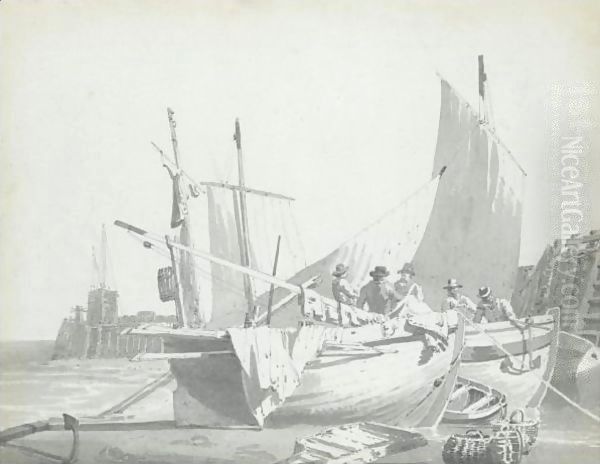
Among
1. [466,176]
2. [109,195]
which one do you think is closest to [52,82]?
[109,195]

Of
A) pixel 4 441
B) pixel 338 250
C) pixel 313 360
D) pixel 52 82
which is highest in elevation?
pixel 52 82

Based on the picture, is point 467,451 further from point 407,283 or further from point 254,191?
Result: point 254,191

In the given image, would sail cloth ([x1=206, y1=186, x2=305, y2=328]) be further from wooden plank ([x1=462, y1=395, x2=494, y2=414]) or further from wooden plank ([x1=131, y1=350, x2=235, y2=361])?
wooden plank ([x1=462, y1=395, x2=494, y2=414])

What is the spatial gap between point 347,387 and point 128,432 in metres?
1.22

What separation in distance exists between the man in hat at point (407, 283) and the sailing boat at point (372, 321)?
46 mm

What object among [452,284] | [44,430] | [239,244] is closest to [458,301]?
[452,284]

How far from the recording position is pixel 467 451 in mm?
3889

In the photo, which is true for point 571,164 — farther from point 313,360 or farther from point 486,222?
point 313,360

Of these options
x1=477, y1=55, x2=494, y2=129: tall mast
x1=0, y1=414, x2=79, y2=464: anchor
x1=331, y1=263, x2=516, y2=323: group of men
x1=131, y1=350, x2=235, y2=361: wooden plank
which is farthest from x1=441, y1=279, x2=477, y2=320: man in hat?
x1=0, y1=414, x2=79, y2=464: anchor

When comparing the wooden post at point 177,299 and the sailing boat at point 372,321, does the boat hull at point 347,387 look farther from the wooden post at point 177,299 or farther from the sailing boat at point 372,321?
the wooden post at point 177,299

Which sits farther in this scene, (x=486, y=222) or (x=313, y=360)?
(x=486, y=222)

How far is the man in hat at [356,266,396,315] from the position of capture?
166 inches

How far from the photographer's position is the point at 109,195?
4.15 meters

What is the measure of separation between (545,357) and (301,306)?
4.69 feet
